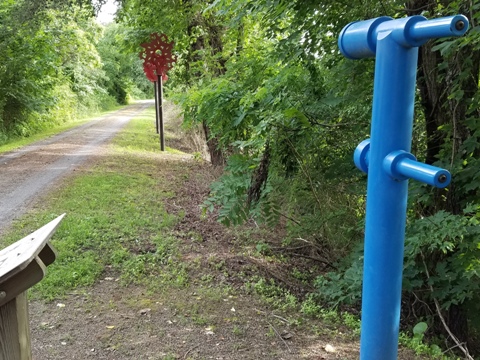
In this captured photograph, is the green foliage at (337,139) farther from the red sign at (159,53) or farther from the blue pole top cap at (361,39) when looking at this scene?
the red sign at (159,53)

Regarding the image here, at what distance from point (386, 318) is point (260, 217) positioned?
2.92m

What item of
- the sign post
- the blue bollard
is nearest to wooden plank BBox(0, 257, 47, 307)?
the blue bollard

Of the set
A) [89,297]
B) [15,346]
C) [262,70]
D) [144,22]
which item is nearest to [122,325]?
[89,297]

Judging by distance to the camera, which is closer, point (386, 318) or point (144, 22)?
point (386, 318)

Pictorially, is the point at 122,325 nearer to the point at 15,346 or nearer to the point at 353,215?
the point at 15,346

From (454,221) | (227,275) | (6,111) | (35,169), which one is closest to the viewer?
(454,221)

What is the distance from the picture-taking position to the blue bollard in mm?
1205

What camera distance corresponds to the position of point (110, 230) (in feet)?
20.4

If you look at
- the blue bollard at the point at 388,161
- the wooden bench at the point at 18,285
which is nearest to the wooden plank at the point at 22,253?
the wooden bench at the point at 18,285

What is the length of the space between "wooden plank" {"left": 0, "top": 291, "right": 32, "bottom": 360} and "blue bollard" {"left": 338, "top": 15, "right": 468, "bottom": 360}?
1337 millimetres

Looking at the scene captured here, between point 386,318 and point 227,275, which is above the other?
point 386,318

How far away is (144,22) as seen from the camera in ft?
39.7

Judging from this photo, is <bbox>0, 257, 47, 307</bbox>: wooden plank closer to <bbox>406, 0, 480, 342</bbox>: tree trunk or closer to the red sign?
<bbox>406, 0, 480, 342</bbox>: tree trunk

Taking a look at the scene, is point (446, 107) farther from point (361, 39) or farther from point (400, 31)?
point (400, 31)
